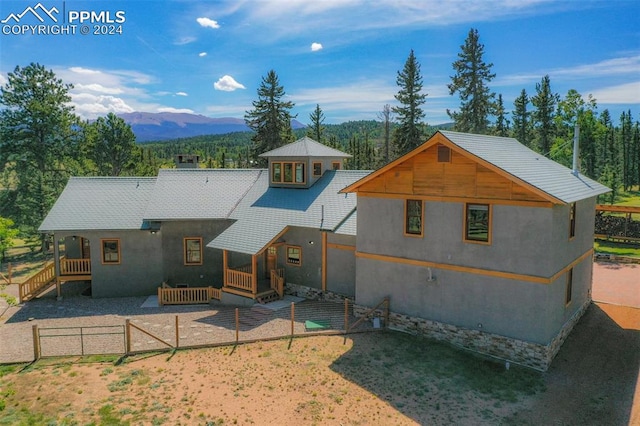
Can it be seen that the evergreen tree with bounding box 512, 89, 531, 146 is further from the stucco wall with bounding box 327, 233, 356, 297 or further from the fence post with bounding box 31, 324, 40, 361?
the fence post with bounding box 31, 324, 40, 361

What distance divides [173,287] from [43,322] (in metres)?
5.80

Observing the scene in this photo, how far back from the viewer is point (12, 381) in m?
13.2

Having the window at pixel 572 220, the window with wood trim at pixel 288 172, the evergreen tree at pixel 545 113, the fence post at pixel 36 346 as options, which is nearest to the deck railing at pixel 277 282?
the window with wood trim at pixel 288 172

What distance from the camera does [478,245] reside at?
47.9 feet

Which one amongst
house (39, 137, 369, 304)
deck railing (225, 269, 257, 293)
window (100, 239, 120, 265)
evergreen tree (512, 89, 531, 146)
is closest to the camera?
deck railing (225, 269, 257, 293)

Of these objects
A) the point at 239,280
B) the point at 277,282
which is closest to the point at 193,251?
the point at 239,280

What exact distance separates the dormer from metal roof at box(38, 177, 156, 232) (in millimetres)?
7211

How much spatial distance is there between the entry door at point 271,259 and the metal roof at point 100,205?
6.46m

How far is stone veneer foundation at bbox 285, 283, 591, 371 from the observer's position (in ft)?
44.8

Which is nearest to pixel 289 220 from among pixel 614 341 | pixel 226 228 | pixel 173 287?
pixel 226 228

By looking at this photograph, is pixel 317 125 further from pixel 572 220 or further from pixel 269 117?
pixel 572 220

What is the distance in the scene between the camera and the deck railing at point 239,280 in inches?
793

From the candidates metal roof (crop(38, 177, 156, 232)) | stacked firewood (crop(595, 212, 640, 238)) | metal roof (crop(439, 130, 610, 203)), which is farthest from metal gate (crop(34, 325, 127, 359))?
stacked firewood (crop(595, 212, 640, 238))

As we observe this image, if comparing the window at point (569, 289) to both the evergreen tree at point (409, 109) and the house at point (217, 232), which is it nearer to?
the house at point (217, 232)
